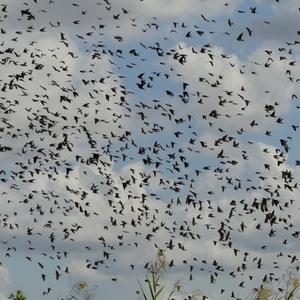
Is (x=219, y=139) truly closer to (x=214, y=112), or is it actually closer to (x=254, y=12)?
(x=214, y=112)

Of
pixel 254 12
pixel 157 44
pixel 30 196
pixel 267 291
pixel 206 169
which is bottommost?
pixel 30 196

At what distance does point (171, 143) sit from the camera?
50188mm

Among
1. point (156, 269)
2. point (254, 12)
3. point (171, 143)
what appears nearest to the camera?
point (156, 269)

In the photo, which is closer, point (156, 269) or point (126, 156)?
point (156, 269)

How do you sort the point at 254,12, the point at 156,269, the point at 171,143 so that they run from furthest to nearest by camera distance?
the point at 171,143 → the point at 254,12 → the point at 156,269

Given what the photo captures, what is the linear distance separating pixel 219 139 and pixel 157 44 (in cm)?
702

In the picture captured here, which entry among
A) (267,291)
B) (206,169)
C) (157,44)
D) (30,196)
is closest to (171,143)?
(206,169)

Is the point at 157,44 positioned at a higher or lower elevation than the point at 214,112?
higher

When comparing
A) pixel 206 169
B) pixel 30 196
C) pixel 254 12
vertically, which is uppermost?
pixel 254 12

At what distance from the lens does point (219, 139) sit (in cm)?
5203

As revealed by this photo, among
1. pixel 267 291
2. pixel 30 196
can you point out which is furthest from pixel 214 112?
pixel 267 291

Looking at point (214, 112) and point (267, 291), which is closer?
point (267, 291)

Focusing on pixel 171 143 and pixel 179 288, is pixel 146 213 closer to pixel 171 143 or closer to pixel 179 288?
pixel 171 143

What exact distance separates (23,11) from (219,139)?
46.9ft
